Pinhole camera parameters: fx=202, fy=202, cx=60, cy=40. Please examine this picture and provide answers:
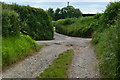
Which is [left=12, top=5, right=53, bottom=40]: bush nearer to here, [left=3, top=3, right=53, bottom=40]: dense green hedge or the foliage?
[left=3, top=3, right=53, bottom=40]: dense green hedge

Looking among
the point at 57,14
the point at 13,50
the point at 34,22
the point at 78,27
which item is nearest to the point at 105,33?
the point at 13,50

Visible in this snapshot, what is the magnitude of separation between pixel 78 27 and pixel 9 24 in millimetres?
15042

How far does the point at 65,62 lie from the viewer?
24.2 feet

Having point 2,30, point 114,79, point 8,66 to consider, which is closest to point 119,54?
point 114,79

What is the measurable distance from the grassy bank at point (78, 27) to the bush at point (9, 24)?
1152 cm

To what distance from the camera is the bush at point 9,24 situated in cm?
851

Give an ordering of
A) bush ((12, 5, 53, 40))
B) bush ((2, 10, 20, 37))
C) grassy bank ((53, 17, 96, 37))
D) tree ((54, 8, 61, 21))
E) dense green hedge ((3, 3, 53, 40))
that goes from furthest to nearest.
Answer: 1. tree ((54, 8, 61, 21))
2. grassy bank ((53, 17, 96, 37))
3. bush ((12, 5, 53, 40))
4. dense green hedge ((3, 3, 53, 40))
5. bush ((2, 10, 20, 37))

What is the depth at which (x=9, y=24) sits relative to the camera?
8867 mm

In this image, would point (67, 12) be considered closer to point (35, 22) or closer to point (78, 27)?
point (78, 27)

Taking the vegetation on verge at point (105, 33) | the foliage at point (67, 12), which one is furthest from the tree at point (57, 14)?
the vegetation on verge at point (105, 33)

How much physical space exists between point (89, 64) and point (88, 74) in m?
1.36

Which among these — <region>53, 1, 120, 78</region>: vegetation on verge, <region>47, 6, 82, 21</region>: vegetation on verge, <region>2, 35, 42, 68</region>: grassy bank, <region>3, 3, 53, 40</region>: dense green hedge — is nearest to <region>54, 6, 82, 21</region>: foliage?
<region>47, 6, 82, 21</region>: vegetation on verge

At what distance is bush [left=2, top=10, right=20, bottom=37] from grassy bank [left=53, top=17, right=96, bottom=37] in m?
11.5

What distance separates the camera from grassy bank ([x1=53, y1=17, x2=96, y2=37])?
823 inches
